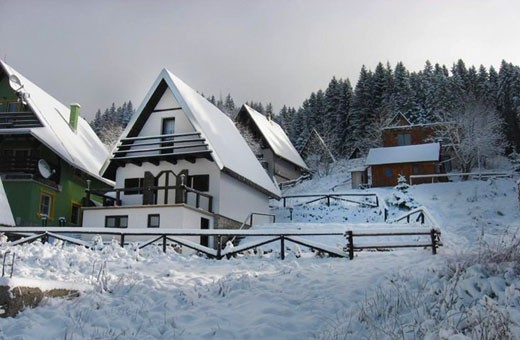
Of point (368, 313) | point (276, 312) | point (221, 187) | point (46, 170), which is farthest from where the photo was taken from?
point (46, 170)

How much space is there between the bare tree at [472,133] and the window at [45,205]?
36866 mm

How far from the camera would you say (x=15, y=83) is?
102 feet

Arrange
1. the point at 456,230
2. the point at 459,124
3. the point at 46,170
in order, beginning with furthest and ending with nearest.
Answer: the point at 459,124 → the point at 46,170 → the point at 456,230

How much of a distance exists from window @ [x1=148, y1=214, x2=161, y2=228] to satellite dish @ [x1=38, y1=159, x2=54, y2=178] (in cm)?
957

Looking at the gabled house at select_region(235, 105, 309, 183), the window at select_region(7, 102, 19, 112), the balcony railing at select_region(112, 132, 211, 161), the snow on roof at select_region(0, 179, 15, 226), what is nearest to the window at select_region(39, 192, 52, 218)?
the balcony railing at select_region(112, 132, 211, 161)

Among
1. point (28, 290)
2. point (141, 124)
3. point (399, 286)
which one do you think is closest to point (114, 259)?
point (28, 290)

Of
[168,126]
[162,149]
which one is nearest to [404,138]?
[168,126]

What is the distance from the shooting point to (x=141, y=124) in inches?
1118

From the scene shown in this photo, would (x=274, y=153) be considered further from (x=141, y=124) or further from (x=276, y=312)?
(x=276, y=312)

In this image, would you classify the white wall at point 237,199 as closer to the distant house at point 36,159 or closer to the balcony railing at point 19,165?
the distant house at point 36,159

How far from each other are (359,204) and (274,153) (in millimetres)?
19065

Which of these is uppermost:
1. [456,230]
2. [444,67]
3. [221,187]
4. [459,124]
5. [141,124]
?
[444,67]

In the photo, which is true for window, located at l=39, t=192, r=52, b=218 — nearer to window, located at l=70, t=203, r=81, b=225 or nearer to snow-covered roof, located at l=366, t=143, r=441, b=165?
window, located at l=70, t=203, r=81, b=225

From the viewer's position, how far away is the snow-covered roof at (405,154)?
156 ft
